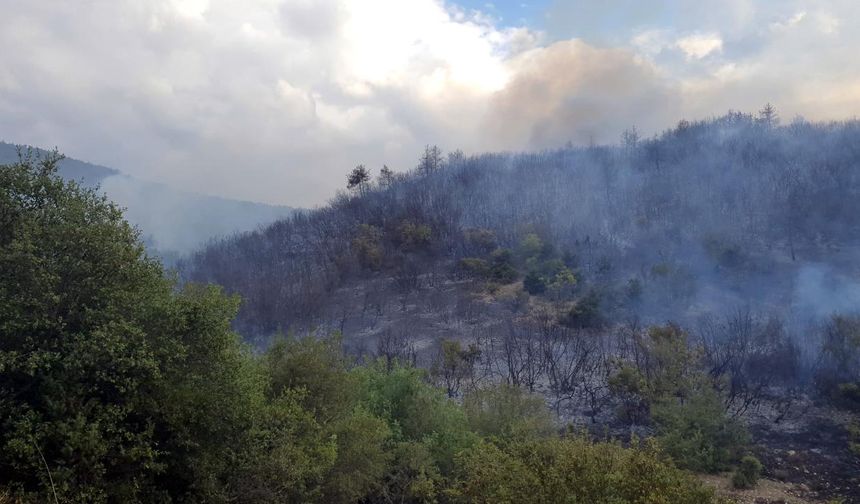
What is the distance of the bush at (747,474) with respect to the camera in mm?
24562

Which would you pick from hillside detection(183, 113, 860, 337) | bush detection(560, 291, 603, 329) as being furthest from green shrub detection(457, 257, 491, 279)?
bush detection(560, 291, 603, 329)

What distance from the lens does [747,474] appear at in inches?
984

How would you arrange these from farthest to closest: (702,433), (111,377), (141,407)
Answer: (702,433), (141,407), (111,377)

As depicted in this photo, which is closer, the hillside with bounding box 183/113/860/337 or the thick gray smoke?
the thick gray smoke

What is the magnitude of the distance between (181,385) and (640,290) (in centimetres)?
4933

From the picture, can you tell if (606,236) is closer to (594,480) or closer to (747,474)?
(747,474)

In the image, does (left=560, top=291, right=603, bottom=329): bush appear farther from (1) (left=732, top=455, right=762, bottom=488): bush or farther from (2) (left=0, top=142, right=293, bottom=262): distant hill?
(2) (left=0, top=142, right=293, bottom=262): distant hill

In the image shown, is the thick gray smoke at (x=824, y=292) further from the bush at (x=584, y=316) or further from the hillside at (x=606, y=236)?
the bush at (x=584, y=316)

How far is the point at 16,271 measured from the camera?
1034cm

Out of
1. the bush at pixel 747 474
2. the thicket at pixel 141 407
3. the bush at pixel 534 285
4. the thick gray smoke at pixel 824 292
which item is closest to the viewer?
the thicket at pixel 141 407

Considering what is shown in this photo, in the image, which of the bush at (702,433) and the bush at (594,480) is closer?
the bush at (594,480)

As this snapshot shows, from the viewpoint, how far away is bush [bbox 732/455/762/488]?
967 inches

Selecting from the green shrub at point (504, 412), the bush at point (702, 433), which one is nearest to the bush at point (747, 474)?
the bush at point (702, 433)

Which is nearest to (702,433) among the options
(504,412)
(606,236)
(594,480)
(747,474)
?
(747,474)
